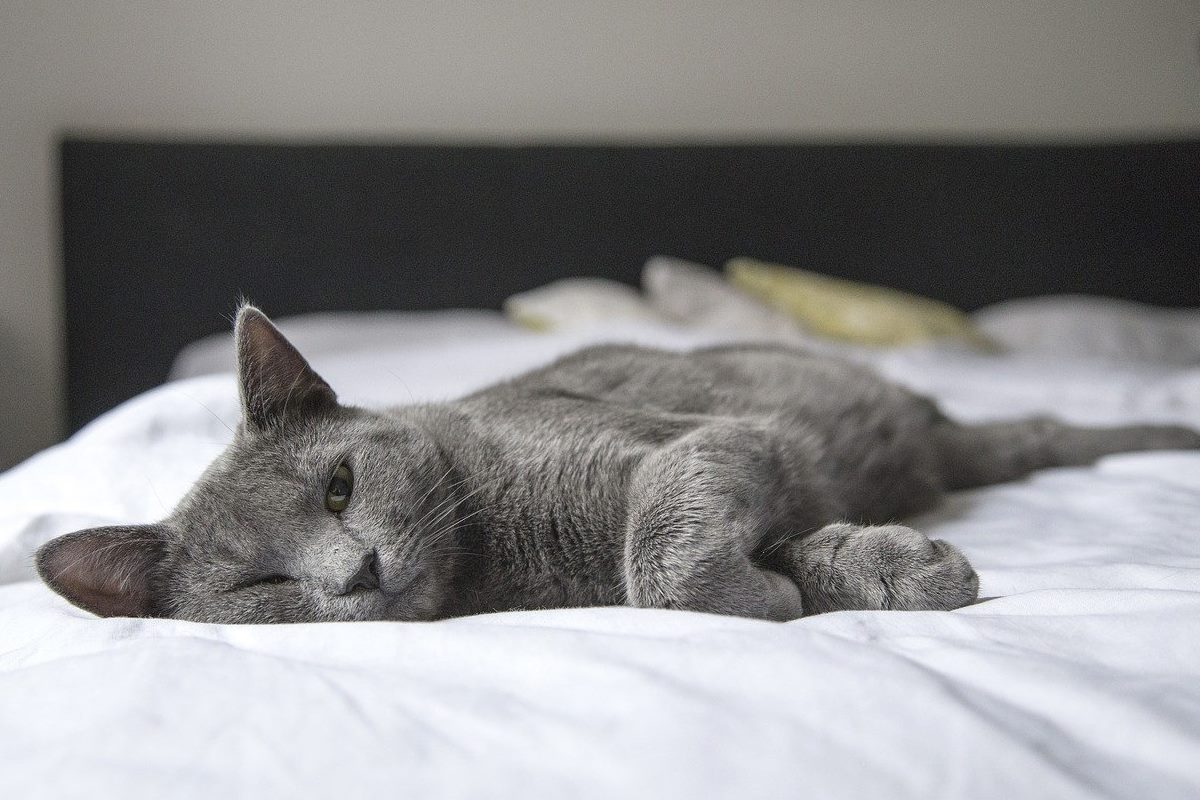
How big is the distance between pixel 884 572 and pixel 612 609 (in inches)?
11.3

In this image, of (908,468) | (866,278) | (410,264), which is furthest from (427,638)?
(866,278)

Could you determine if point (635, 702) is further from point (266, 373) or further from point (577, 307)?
point (577, 307)

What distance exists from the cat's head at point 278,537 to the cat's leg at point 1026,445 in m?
0.97

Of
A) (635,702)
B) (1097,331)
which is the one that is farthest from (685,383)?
(1097,331)

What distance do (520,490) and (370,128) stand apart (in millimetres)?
2342

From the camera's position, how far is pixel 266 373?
1.03 metres

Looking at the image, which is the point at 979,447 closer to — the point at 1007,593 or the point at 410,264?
the point at 1007,593

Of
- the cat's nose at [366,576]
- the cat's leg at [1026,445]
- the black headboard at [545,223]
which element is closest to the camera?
the cat's nose at [366,576]

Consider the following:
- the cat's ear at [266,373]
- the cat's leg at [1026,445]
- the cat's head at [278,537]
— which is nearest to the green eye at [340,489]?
the cat's head at [278,537]

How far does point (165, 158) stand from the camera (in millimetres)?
2797

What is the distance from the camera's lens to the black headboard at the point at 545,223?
2781 millimetres

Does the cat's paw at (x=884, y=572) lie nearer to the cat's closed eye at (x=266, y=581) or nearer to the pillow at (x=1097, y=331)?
the cat's closed eye at (x=266, y=581)

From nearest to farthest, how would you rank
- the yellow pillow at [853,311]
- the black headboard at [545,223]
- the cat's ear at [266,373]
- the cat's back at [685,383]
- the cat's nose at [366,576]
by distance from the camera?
the cat's nose at [366,576] → the cat's ear at [266,373] → the cat's back at [685,383] → the yellow pillow at [853,311] → the black headboard at [545,223]

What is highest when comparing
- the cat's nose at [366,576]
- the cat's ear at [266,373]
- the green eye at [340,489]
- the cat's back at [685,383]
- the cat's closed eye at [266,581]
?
the cat's ear at [266,373]
